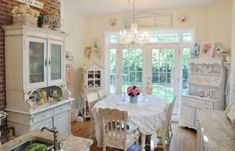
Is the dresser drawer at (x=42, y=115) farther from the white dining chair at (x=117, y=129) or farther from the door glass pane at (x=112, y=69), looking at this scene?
the door glass pane at (x=112, y=69)

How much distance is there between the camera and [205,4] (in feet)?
15.4

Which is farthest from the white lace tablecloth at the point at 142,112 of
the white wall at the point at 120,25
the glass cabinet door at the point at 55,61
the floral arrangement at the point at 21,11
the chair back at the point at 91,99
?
the white wall at the point at 120,25

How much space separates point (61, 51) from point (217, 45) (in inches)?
124

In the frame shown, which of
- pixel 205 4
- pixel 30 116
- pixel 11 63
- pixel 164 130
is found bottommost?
pixel 164 130

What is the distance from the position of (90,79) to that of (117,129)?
2.61 m

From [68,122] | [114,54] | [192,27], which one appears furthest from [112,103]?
[192,27]

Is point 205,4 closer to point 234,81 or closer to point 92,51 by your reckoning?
point 234,81

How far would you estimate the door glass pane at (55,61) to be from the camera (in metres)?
3.49

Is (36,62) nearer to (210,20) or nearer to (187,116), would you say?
(187,116)

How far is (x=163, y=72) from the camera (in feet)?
17.6

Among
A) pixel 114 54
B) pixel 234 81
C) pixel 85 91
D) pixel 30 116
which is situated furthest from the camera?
pixel 114 54

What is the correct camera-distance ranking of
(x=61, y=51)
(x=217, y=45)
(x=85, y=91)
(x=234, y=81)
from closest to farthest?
(x=234, y=81) → (x=61, y=51) → (x=217, y=45) → (x=85, y=91)

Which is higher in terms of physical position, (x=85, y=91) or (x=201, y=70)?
(x=201, y=70)

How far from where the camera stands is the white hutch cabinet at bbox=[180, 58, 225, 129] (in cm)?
416
